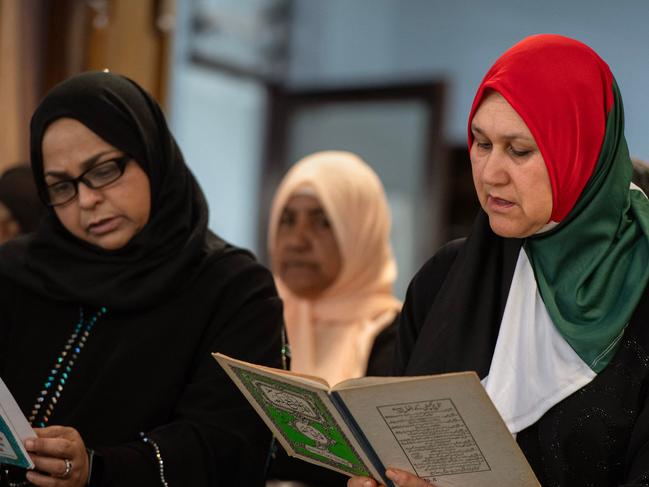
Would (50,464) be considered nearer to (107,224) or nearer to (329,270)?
(107,224)

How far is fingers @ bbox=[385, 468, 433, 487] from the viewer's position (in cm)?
172

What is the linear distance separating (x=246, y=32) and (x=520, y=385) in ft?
19.8

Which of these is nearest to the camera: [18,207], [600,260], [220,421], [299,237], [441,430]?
[441,430]

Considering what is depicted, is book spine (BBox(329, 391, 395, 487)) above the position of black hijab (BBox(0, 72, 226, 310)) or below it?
below

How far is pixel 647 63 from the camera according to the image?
575cm

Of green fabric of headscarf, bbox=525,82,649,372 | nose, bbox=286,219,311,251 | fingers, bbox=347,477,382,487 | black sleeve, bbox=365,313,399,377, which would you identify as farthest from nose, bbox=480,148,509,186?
nose, bbox=286,219,311,251

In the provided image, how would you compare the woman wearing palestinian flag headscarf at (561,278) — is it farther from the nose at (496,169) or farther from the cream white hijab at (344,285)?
the cream white hijab at (344,285)

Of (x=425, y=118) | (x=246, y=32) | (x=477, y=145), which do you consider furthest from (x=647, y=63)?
(x=477, y=145)

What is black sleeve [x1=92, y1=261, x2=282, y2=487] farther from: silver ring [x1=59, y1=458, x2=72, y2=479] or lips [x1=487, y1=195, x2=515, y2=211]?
lips [x1=487, y1=195, x2=515, y2=211]

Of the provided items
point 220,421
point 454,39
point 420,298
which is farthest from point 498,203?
point 454,39

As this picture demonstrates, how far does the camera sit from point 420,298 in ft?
7.04

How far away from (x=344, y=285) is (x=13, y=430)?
1883 millimetres

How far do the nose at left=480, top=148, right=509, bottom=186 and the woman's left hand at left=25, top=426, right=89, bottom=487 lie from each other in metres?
0.95

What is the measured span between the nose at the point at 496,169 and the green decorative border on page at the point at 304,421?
52 cm
